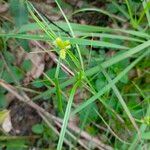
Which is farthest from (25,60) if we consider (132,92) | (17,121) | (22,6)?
(132,92)

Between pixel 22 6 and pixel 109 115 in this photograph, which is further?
pixel 109 115

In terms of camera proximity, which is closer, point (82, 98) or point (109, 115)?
point (109, 115)

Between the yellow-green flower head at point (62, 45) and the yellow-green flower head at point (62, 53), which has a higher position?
the yellow-green flower head at point (62, 45)

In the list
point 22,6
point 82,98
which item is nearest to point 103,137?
point 82,98

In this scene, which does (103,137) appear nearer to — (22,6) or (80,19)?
(80,19)

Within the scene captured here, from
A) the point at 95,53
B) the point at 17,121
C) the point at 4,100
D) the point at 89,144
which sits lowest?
the point at 89,144

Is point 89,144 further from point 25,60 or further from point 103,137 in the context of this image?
point 25,60

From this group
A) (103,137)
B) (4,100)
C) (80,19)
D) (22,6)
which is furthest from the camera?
(80,19)

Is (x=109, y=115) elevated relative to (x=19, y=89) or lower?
lower

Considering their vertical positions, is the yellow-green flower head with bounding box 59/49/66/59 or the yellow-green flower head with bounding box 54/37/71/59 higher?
the yellow-green flower head with bounding box 54/37/71/59

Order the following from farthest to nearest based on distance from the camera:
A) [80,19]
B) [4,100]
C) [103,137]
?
[80,19], [103,137], [4,100]
